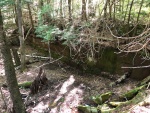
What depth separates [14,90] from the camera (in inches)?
→ 228

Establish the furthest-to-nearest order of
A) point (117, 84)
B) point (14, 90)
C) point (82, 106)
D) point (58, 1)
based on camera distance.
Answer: point (58, 1) < point (117, 84) < point (82, 106) < point (14, 90)

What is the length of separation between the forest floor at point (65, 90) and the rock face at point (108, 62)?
0.29m

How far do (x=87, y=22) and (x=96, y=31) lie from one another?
0.59 meters

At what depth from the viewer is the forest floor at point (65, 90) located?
21.8 feet

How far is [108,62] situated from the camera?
849 cm

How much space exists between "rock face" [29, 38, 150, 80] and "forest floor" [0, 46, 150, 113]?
0.96 ft

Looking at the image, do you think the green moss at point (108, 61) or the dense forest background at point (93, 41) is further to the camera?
the green moss at point (108, 61)

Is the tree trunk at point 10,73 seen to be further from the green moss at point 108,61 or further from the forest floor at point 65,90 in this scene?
the green moss at point 108,61

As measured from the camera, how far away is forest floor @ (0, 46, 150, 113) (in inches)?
261

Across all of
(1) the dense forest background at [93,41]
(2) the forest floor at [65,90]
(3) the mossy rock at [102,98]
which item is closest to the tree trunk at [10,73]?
(1) the dense forest background at [93,41]

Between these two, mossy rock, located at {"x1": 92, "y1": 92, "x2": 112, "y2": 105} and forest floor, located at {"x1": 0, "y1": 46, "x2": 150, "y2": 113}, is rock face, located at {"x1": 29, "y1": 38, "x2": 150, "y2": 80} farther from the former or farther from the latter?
mossy rock, located at {"x1": 92, "y1": 92, "x2": 112, "y2": 105}

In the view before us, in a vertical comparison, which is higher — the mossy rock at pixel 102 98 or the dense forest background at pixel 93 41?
the dense forest background at pixel 93 41

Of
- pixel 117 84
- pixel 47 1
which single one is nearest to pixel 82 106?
pixel 117 84

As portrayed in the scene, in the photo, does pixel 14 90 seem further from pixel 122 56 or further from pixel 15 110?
pixel 122 56
